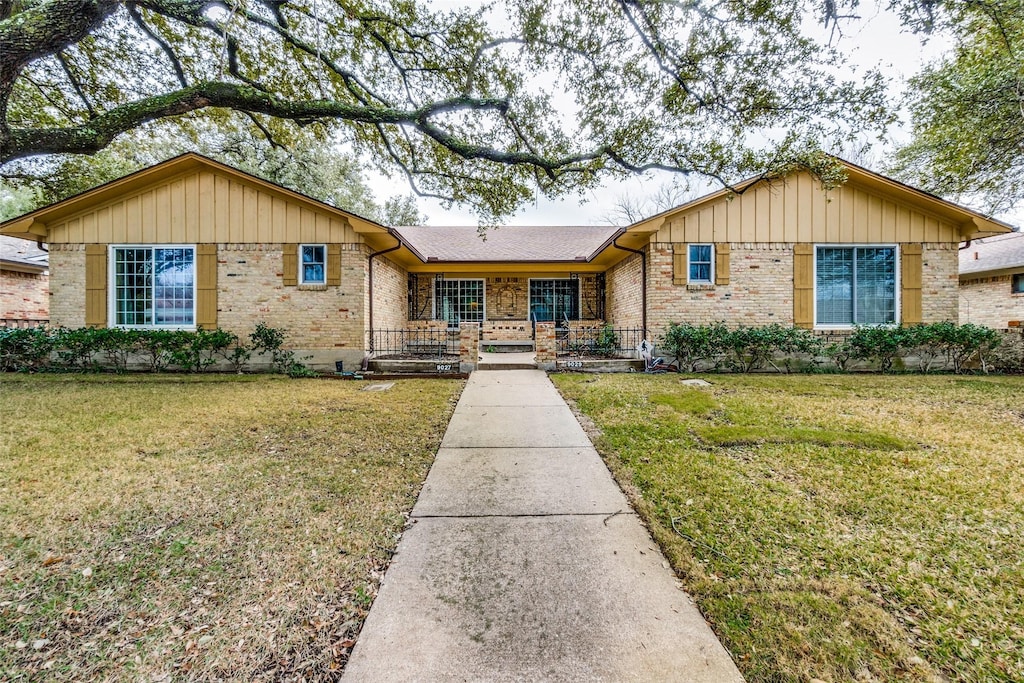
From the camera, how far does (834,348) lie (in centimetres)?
963

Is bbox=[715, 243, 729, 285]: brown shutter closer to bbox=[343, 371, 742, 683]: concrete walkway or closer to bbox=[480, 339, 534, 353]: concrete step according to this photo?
bbox=[480, 339, 534, 353]: concrete step

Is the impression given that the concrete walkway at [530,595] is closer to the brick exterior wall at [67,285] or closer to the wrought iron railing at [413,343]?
the wrought iron railing at [413,343]

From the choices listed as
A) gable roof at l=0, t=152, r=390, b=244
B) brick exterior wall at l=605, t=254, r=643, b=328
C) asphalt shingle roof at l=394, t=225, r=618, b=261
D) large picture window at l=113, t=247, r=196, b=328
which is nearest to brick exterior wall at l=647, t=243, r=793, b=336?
brick exterior wall at l=605, t=254, r=643, b=328

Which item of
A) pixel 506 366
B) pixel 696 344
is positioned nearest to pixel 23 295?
pixel 506 366

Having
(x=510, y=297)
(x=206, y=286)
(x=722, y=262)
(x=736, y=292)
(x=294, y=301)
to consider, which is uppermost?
(x=722, y=262)

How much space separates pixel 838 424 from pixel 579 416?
123 inches


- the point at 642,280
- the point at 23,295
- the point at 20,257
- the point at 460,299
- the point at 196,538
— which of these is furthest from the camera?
the point at 460,299

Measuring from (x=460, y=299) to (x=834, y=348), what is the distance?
10.8 metres

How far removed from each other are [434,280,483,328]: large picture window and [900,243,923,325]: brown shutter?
37.9 feet

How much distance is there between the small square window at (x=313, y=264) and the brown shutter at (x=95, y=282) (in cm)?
459

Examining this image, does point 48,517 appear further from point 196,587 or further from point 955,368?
point 955,368

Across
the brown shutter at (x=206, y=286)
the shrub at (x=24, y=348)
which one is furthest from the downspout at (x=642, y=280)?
the shrub at (x=24, y=348)

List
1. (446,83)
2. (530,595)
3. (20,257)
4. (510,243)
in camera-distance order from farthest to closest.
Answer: (510,243), (20,257), (446,83), (530,595)

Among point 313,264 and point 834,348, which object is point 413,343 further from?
point 834,348
